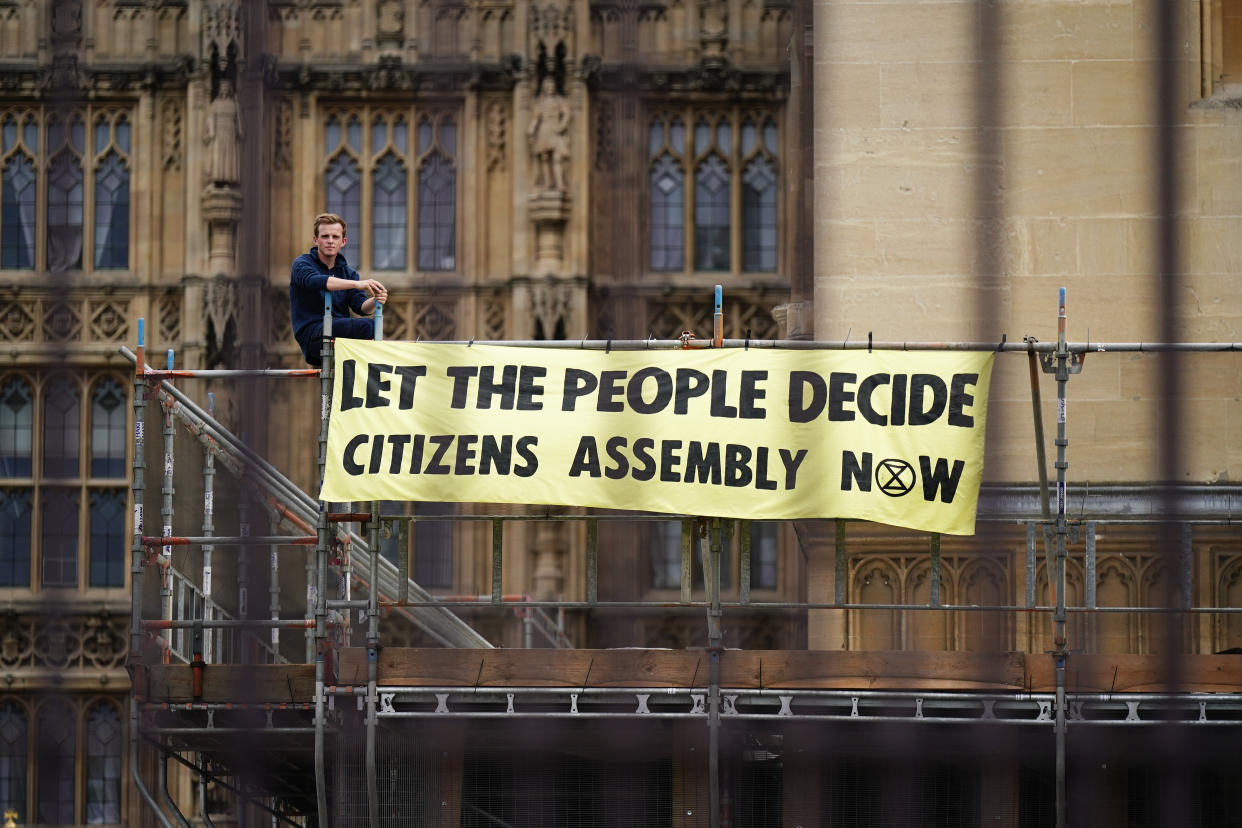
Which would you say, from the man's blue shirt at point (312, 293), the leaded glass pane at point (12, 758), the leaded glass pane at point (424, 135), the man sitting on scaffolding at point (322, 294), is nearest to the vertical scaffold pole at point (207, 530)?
the man sitting on scaffolding at point (322, 294)

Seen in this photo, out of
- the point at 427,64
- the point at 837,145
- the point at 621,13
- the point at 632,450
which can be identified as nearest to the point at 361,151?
the point at 427,64

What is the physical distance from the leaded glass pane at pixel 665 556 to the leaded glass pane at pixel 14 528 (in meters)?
7.13

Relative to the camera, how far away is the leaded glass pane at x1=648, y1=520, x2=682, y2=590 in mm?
25844

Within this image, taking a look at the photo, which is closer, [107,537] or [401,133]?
[107,537]

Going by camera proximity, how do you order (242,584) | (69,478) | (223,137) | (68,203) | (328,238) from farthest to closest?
1. (68,203)
2. (69,478)
3. (223,137)
4. (242,584)
5. (328,238)

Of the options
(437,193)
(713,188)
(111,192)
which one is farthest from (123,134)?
(713,188)

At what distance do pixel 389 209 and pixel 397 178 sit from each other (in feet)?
1.20

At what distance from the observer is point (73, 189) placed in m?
26.8

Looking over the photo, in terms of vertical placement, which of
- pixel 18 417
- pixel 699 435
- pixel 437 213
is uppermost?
pixel 437 213

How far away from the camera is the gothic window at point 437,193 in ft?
86.4

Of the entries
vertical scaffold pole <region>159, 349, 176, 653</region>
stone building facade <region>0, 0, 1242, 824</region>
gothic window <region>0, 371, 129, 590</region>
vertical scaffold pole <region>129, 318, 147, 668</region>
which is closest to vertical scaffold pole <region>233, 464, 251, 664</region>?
vertical scaffold pole <region>159, 349, 176, 653</region>

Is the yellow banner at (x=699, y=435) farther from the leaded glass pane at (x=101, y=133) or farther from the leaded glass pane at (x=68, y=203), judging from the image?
the leaded glass pane at (x=101, y=133)

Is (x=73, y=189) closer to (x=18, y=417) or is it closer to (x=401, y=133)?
(x=18, y=417)

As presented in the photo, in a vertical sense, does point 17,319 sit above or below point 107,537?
above
